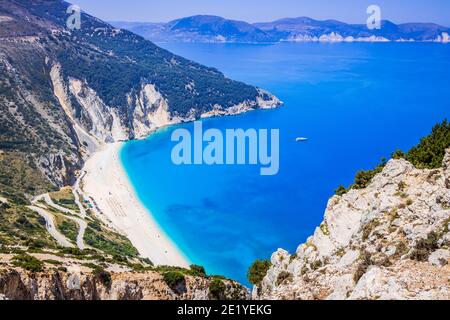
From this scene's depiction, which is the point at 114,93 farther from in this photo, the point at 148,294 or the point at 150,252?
the point at 148,294

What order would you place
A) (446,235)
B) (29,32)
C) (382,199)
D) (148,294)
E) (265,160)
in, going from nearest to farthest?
1. (446,235)
2. (382,199)
3. (148,294)
4. (265,160)
5. (29,32)

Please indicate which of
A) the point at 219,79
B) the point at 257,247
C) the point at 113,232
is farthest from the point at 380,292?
the point at 219,79

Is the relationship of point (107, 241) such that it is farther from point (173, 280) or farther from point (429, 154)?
point (429, 154)

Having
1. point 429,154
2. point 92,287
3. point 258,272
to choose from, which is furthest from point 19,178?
point 429,154

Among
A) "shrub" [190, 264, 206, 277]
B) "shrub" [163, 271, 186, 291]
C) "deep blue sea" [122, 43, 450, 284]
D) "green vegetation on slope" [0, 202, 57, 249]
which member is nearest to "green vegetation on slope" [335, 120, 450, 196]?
"shrub" [190, 264, 206, 277]

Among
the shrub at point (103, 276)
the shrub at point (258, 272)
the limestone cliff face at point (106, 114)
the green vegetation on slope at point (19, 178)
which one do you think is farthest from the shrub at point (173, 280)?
the limestone cliff face at point (106, 114)

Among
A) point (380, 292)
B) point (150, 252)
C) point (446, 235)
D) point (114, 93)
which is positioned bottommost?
point (150, 252)

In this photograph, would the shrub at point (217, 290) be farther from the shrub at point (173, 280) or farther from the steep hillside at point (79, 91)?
the steep hillside at point (79, 91)
